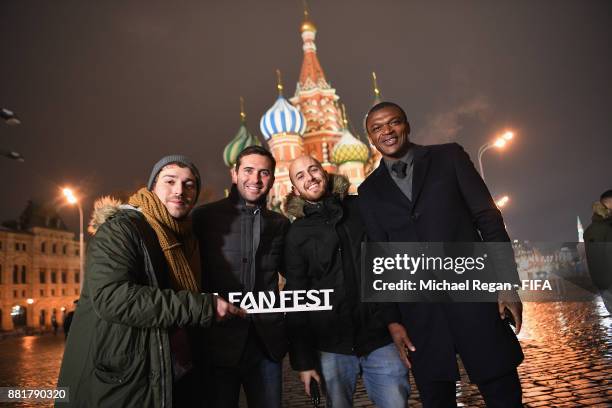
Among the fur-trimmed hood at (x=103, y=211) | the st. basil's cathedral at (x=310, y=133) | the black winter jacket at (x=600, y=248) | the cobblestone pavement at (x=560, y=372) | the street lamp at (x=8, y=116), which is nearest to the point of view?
the fur-trimmed hood at (x=103, y=211)

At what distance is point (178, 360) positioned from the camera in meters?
2.54

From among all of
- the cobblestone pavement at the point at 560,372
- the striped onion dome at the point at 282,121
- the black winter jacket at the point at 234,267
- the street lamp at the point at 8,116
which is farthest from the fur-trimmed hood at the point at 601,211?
the striped onion dome at the point at 282,121

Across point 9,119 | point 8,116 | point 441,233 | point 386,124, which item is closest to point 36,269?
point 9,119

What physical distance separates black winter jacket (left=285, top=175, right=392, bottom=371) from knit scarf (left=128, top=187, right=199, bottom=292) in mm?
819

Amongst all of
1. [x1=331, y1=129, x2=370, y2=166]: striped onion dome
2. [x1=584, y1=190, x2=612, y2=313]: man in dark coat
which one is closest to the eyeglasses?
[x1=584, y1=190, x2=612, y2=313]: man in dark coat

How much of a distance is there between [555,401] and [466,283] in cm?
289

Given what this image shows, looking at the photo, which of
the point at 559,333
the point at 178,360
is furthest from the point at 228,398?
the point at 559,333

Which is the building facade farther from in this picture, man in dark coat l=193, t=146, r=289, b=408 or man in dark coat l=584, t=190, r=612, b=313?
man in dark coat l=584, t=190, r=612, b=313

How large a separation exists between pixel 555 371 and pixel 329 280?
14.3ft

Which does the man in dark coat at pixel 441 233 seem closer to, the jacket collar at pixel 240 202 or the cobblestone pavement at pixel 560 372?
the jacket collar at pixel 240 202

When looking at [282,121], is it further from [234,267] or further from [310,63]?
[234,267]

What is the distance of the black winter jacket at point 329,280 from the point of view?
10.1ft

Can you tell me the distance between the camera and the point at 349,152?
3878 cm

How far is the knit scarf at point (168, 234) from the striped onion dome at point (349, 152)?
36559 mm
